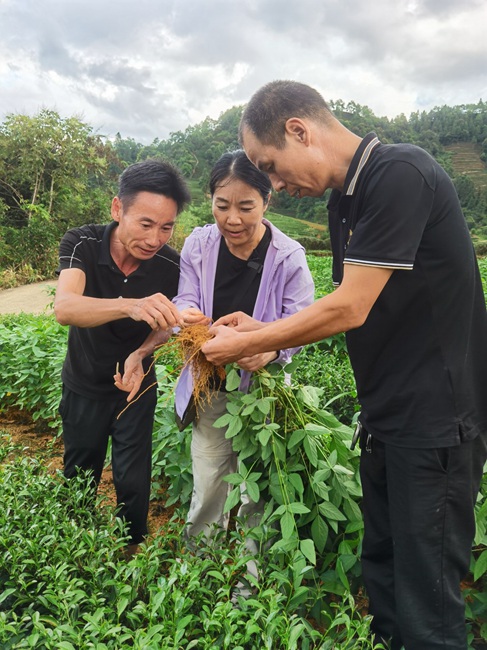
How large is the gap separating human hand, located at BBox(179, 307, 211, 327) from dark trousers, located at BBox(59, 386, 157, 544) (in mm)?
549

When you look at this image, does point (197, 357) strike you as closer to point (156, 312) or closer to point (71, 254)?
Result: point (156, 312)

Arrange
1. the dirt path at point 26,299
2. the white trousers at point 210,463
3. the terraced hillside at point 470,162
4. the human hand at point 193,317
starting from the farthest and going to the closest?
the terraced hillside at point 470,162 → the dirt path at point 26,299 → the white trousers at point 210,463 → the human hand at point 193,317

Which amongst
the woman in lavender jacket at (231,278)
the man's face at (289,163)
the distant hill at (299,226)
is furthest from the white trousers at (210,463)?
the distant hill at (299,226)

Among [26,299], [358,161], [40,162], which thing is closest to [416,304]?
[358,161]

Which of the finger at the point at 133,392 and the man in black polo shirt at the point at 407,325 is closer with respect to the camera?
the man in black polo shirt at the point at 407,325

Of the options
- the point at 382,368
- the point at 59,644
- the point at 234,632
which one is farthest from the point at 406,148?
the point at 59,644

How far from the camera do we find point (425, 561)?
56.6 inches

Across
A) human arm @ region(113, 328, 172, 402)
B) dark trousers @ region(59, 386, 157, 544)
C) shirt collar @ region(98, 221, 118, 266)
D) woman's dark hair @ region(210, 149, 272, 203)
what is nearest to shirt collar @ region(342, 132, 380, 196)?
woman's dark hair @ region(210, 149, 272, 203)

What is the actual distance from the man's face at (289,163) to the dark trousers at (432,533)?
84 centimetres

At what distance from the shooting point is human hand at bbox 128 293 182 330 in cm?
182

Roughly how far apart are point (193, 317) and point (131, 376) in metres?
0.43

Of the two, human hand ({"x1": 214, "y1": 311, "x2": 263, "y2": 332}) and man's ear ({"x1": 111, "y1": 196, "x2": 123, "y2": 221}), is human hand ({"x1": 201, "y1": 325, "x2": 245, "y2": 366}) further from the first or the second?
man's ear ({"x1": 111, "y1": 196, "x2": 123, "y2": 221})

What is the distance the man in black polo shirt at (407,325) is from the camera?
1282 mm

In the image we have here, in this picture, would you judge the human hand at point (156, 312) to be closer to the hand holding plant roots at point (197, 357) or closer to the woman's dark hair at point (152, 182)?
the hand holding plant roots at point (197, 357)
